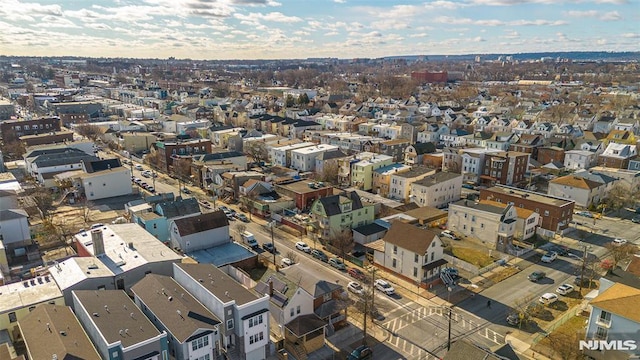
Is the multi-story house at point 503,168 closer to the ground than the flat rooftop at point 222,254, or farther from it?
farther from it

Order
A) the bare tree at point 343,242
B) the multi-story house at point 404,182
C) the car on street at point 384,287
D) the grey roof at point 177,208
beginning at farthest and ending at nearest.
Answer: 1. the multi-story house at point 404,182
2. the grey roof at point 177,208
3. the bare tree at point 343,242
4. the car on street at point 384,287

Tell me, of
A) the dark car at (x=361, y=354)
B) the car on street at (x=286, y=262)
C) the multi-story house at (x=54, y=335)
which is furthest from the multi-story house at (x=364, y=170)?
the multi-story house at (x=54, y=335)

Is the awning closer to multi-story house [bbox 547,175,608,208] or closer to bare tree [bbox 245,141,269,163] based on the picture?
multi-story house [bbox 547,175,608,208]

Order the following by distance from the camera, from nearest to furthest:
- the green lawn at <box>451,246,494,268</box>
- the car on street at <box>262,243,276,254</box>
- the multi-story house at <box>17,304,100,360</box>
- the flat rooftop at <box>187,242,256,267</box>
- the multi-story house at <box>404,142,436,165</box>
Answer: the multi-story house at <box>17,304,100,360</box>, the flat rooftop at <box>187,242,256,267</box>, the green lawn at <box>451,246,494,268</box>, the car on street at <box>262,243,276,254</box>, the multi-story house at <box>404,142,436,165</box>

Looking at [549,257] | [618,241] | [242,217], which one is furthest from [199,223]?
[618,241]

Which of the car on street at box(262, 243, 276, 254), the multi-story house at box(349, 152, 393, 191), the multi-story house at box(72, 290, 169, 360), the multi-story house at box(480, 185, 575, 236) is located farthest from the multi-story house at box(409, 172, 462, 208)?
the multi-story house at box(72, 290, 169, 360)

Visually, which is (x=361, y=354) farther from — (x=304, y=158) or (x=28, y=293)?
(x=304, y=158)

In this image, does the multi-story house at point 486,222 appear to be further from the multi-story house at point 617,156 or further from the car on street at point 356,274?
the multi-story house at point 617,156
